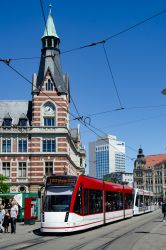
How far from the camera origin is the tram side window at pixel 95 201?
23767 mm

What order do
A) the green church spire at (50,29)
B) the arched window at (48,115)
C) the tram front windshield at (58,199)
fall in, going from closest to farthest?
the tram front windshield at (58,199)
the arched window at (48,115)
the green church spire at (50,29)

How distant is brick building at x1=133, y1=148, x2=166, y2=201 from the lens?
163 metres

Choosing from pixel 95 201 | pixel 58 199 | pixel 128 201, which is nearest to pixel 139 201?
pixel 128 201

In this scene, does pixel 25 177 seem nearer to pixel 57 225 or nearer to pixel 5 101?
pixel 5 101

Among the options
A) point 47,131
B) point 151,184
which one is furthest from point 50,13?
point 151,184

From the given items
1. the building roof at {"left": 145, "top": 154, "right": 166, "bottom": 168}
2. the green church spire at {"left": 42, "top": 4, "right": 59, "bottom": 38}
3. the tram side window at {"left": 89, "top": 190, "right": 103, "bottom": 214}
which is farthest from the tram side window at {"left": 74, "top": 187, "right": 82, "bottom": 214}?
the building roof at {"left": 145, "top": 154, "right": 166, "bottom": 168}

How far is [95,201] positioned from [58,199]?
4.34 meters

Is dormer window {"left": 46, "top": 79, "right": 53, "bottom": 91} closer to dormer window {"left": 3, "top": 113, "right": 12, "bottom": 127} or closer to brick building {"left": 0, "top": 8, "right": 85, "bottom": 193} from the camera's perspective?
brick building {"left": 0, "top": 8, "right": 85, "bottom": 193}

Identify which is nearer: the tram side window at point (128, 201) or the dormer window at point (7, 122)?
the tram side window at point (128, 201)

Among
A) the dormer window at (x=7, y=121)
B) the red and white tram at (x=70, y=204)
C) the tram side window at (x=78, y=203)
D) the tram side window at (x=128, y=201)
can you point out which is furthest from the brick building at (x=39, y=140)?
the tram side window at (x=78, y=203)

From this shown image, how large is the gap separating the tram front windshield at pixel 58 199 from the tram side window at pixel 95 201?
285 cm

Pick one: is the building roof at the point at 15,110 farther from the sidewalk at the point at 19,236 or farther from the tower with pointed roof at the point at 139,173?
the tower with pointed roof at the point at 139,173

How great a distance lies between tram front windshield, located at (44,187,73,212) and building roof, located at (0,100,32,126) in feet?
123

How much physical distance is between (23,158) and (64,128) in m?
6.65
